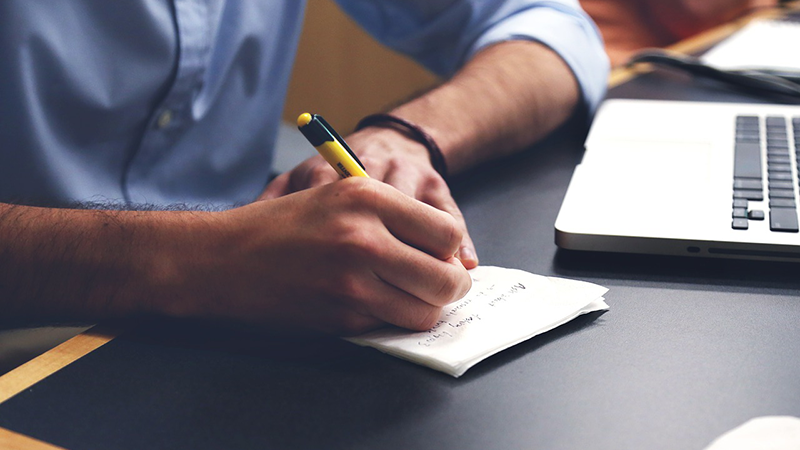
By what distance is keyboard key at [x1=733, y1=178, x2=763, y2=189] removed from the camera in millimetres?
536

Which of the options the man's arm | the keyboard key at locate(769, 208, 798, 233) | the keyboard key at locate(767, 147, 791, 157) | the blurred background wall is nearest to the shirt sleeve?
the man's arm

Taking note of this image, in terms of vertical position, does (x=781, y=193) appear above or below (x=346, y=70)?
above

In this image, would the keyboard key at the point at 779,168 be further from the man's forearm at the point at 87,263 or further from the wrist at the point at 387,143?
the man's forearm at the point at 87,263

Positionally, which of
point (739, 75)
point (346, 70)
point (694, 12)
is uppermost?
point (739, 75)

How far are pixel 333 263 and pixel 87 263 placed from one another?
16 centimetres

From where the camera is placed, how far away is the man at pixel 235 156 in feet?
1.32

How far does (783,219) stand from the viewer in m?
0.48

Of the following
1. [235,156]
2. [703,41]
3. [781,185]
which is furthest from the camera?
[703,41]

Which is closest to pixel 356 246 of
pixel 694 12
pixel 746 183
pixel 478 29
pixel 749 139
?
pixel 746 183

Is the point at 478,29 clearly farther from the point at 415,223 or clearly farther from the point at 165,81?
the point at 415,223

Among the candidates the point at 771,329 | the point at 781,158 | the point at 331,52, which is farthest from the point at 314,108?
the point at 771,329

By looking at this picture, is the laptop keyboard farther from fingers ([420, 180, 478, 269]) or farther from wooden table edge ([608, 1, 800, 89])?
wooden table edge ([608, 1, 800, 89])

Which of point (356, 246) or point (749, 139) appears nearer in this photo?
point (356, 246)

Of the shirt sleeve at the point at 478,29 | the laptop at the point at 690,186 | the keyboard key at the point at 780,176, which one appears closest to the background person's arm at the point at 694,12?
the shirt sleeve at the point at 478,29
